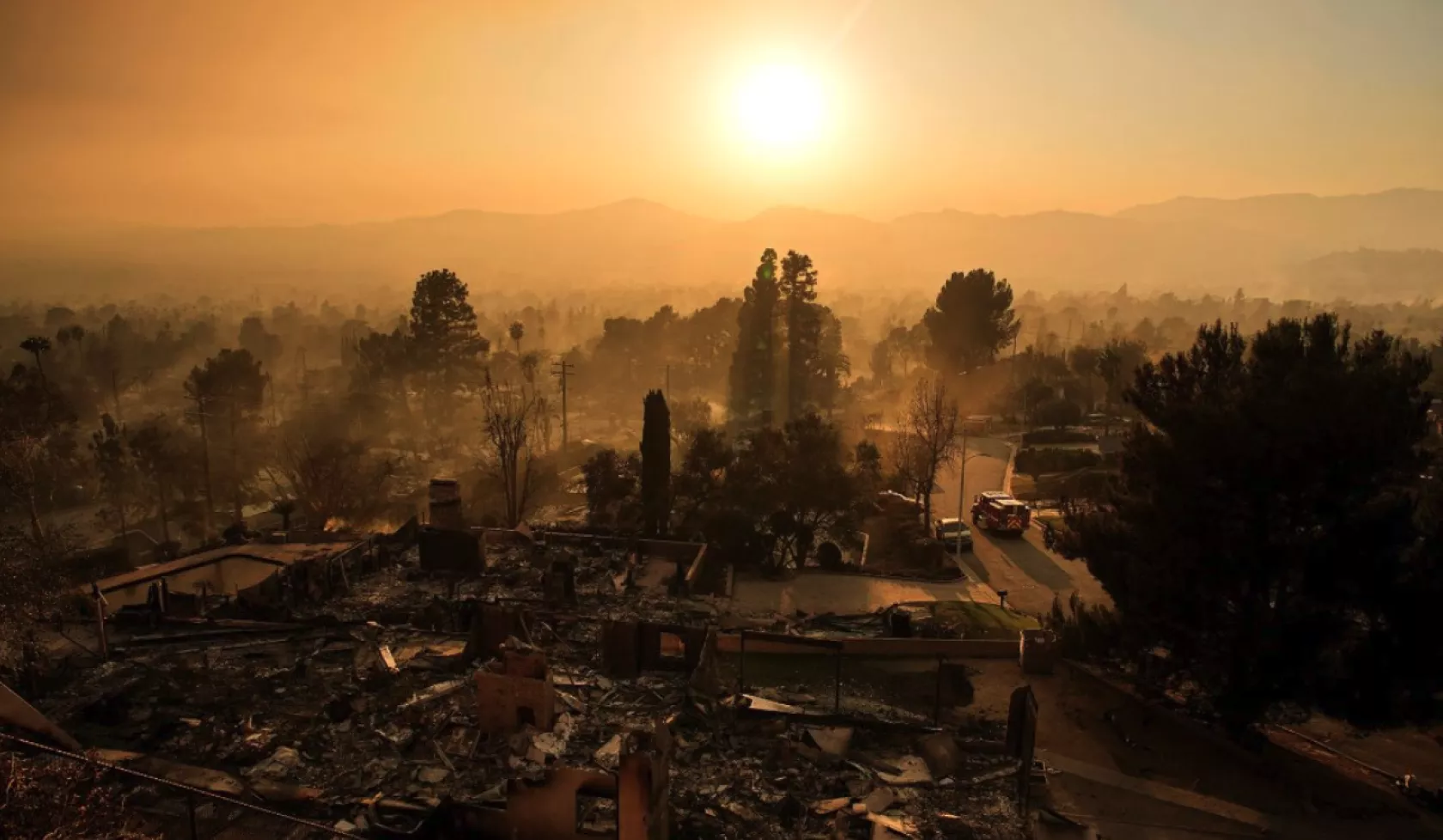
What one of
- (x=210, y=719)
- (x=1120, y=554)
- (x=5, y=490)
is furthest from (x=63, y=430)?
(x=1120, y=554)

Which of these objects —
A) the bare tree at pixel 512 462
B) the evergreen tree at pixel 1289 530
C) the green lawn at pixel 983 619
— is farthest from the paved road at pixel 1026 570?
the bare tree at pixel 512 462

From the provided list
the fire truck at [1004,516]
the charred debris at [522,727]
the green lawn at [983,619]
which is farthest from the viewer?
the fire truck at [1004,516]

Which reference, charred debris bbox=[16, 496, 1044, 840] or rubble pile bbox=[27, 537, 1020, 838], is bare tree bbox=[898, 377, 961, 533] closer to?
charred debris bbox=[16, 496, 1044, 840]

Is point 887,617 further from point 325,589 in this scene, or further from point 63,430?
point 63,430

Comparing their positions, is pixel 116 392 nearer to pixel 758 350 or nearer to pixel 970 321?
pixel 758 350

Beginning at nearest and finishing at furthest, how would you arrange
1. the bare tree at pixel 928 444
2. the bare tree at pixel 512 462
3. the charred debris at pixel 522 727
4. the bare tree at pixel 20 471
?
the charred debris at pixel 522 727 < the bare tree at pixel 20 471 < the bare tree at pixel 928 444 < the bare tree at pixel 512 462

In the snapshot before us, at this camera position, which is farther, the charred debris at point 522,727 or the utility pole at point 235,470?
the utility pole at point 235,470

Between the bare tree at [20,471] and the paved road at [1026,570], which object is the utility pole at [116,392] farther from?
the paved road at [1026,570]

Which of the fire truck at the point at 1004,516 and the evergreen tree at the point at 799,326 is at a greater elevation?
the evergreen tree at the point at 799,326

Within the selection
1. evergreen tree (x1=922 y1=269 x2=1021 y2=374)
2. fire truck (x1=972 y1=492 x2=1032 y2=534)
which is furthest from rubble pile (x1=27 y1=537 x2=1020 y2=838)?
evergreen tree (x1=922 y1=269 x2=1021 y2=374)
